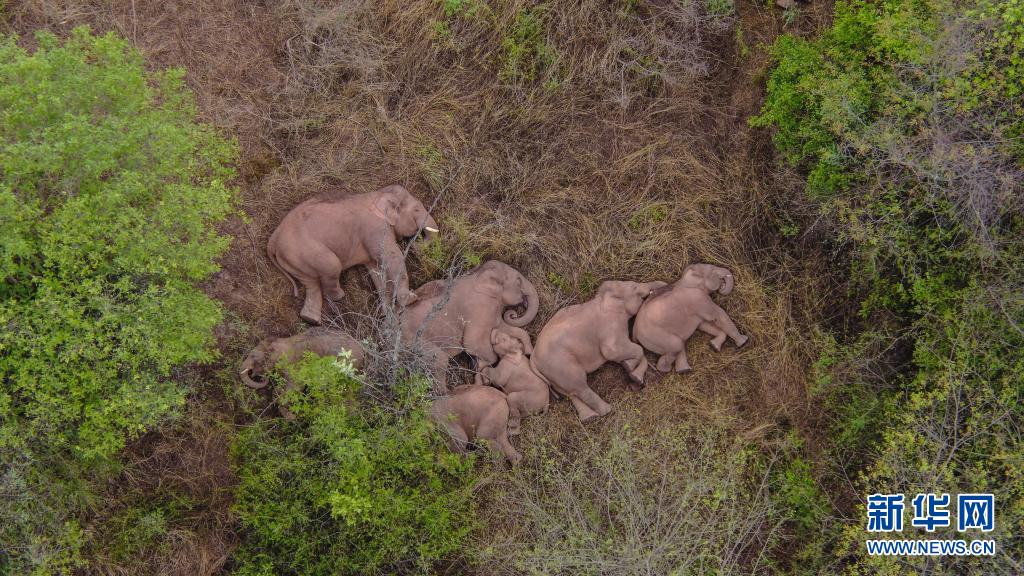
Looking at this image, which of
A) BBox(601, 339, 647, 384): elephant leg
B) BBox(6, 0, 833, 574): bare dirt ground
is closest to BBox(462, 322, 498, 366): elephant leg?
BBox(6, 0, 833, 574): bare dirt ground

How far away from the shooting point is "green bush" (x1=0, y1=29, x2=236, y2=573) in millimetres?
4469

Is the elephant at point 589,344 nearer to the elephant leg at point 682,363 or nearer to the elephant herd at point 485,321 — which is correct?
the elephant herd at point 485,321

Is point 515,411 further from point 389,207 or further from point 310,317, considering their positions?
point 389,207

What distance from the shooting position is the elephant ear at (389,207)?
6.17 meters

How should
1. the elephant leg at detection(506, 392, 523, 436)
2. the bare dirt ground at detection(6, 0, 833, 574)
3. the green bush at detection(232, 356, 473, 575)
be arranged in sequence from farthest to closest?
the bare dirt ground at detection(6, 0, 833, 574)
the elephant leg at detection(506, 392, 523, 436)
the green bush at detection(232, 356, 473, 575)

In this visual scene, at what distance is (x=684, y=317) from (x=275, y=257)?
392 cm

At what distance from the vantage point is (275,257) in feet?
20.1

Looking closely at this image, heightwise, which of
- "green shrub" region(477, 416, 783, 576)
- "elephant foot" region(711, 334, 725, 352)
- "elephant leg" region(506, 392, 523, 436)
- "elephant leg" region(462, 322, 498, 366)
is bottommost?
"green shrub" region(477, 416, 783, 576)

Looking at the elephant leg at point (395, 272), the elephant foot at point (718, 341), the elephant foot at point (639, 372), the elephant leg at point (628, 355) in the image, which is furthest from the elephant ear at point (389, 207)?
the elephant foot at point (718, 341)

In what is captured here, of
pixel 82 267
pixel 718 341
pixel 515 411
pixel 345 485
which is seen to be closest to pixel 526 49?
pixel 718 341

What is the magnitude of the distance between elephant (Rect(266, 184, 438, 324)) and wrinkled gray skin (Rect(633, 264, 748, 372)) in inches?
88.8

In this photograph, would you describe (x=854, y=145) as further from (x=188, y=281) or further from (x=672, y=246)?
(x=188, y=281)

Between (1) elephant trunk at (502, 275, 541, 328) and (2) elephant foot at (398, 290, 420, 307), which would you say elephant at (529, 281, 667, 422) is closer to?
(1) elephant trunk at (502, 275, 541, 328)

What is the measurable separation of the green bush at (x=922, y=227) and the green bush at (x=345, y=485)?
361 centimetres
